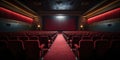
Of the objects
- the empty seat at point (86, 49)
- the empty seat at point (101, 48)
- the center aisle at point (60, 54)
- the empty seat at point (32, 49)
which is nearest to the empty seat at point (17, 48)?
the empty seat at point (32, 49)

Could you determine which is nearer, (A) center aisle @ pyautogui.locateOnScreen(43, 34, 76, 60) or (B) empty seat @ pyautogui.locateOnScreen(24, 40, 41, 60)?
(B) empty seat @ pyautogui.locateOnScreen(24, 40, 41, 60)

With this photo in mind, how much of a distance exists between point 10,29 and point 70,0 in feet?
23.0

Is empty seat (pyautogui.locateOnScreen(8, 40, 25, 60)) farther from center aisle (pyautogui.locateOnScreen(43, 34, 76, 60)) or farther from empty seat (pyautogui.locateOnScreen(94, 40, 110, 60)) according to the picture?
empty seat (pyautogui.locateOnScreen(94, 40, 110, 60))

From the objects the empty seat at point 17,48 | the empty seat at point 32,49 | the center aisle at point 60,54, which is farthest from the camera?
the center aisle at point 60,54

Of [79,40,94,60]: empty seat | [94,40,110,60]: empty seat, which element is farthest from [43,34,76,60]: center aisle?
[94,40,110,60]: empty seat

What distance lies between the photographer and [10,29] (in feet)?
35.4

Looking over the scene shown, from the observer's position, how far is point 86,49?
302 cm

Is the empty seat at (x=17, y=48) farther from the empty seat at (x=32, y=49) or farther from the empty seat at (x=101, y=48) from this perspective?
the empty seat at (x=101, y=48)

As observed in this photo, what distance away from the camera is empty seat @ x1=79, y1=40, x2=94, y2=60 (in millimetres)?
2992

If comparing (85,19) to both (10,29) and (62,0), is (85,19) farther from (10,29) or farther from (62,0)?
(10,29)

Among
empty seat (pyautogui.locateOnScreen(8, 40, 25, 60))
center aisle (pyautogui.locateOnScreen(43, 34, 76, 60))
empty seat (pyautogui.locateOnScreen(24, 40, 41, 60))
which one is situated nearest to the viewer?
empty seat (pyautogui.locateOnScreen(8, 40, 25, 60))

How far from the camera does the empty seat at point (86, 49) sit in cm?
299

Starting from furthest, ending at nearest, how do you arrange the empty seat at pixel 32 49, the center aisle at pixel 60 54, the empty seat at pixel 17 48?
the center aisle at pixel 60 54 < the empty seat at pixel 32 49 < the empty seat at pixel 17 48

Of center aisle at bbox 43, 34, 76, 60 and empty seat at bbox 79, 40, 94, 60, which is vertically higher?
empty seat at bbox 79, 40, 94, 60
